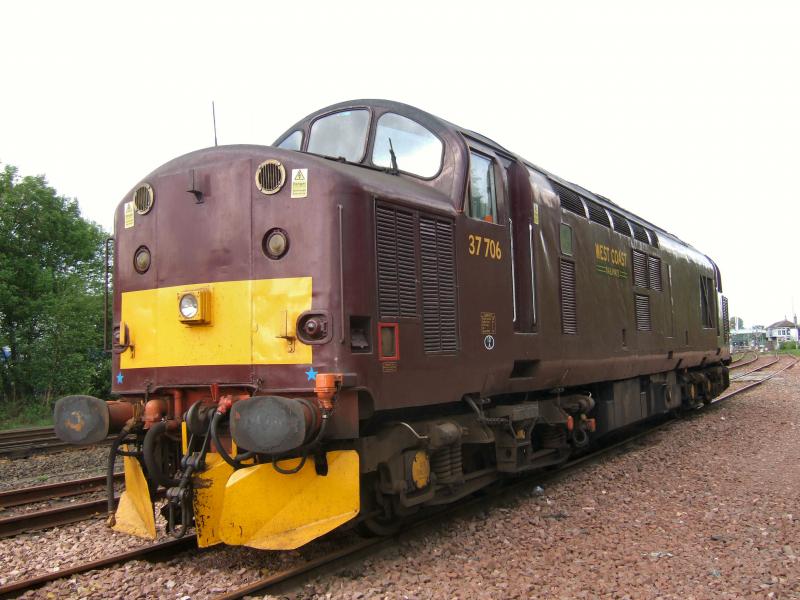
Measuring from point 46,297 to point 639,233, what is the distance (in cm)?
1709

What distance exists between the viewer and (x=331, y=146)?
6.30m

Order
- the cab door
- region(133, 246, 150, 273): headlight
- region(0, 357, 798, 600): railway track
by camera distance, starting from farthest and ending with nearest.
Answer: the cab door → region(133, 246, 150, 273): headlight → region(0, 357, 798, 600): railway track

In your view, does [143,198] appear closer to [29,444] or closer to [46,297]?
[29,444]

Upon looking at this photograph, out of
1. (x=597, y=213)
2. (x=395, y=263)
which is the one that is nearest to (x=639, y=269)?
(x=597, y=213)

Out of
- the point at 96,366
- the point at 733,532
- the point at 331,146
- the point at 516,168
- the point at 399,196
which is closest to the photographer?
the point at 399,196

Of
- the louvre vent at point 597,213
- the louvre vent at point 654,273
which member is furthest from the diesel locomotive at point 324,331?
the louvre vent at point 654,273

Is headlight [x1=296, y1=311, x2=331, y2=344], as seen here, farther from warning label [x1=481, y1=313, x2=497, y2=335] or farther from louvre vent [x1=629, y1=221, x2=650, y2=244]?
louvre vent [x1=629, y1=221, x2=650, y2=244]

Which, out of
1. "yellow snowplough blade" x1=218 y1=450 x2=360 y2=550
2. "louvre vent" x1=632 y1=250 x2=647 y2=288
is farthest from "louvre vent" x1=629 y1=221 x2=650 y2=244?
"yellow snowplough blade" x1=218 y1=450 x2=360 y2=550

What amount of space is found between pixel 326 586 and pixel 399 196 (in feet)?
9.05

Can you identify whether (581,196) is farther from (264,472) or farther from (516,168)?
(264,472)

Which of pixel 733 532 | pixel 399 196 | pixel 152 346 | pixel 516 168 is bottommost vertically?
pixel 733 532

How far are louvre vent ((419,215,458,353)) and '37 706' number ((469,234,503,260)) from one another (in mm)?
303

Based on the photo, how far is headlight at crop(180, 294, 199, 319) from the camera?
4.90m

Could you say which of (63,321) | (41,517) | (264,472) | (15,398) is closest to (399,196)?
(264,472)
